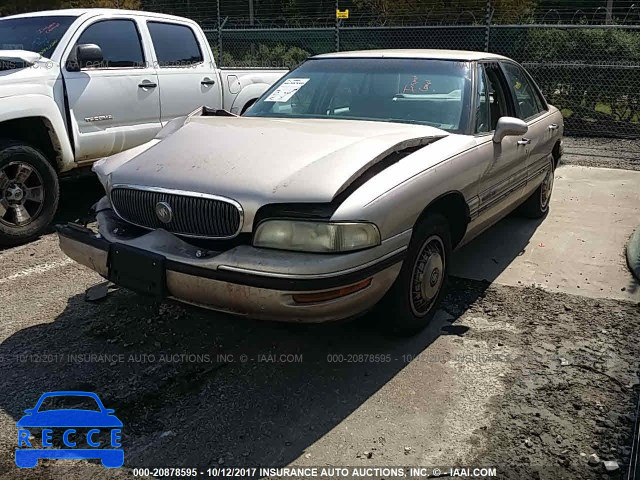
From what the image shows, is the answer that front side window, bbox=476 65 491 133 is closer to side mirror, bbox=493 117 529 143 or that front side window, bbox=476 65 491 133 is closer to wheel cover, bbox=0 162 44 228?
side mirror, bbox=493 117 529 143

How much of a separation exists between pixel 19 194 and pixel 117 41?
→ 1.95 m

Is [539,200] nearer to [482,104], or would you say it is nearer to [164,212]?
[482,104]

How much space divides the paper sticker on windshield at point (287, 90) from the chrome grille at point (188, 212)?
1709 millimetres

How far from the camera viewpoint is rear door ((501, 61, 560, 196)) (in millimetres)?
5078

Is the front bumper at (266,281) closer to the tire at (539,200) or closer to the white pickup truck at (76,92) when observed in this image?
the white pickup truck at (76,92)

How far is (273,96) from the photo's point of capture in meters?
4.71

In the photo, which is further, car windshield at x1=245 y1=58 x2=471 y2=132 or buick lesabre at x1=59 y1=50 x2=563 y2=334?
car windshield at x1=245 y1=58 x2=471 y2=132

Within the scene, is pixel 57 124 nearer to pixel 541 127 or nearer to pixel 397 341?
pixel 397 341

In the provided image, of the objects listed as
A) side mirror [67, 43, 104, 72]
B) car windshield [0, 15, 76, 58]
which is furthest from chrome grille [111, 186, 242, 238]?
car windshield [0, 15, 76, 58]

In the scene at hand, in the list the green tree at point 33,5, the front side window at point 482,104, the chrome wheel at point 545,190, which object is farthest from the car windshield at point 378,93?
the green tree at point 33,5

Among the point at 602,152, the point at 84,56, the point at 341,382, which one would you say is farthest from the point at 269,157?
the point at 602,152

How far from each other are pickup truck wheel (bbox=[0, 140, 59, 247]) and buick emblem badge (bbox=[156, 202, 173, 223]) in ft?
8.76

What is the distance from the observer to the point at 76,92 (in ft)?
18.4

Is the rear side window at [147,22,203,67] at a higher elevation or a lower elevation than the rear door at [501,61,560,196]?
higher
